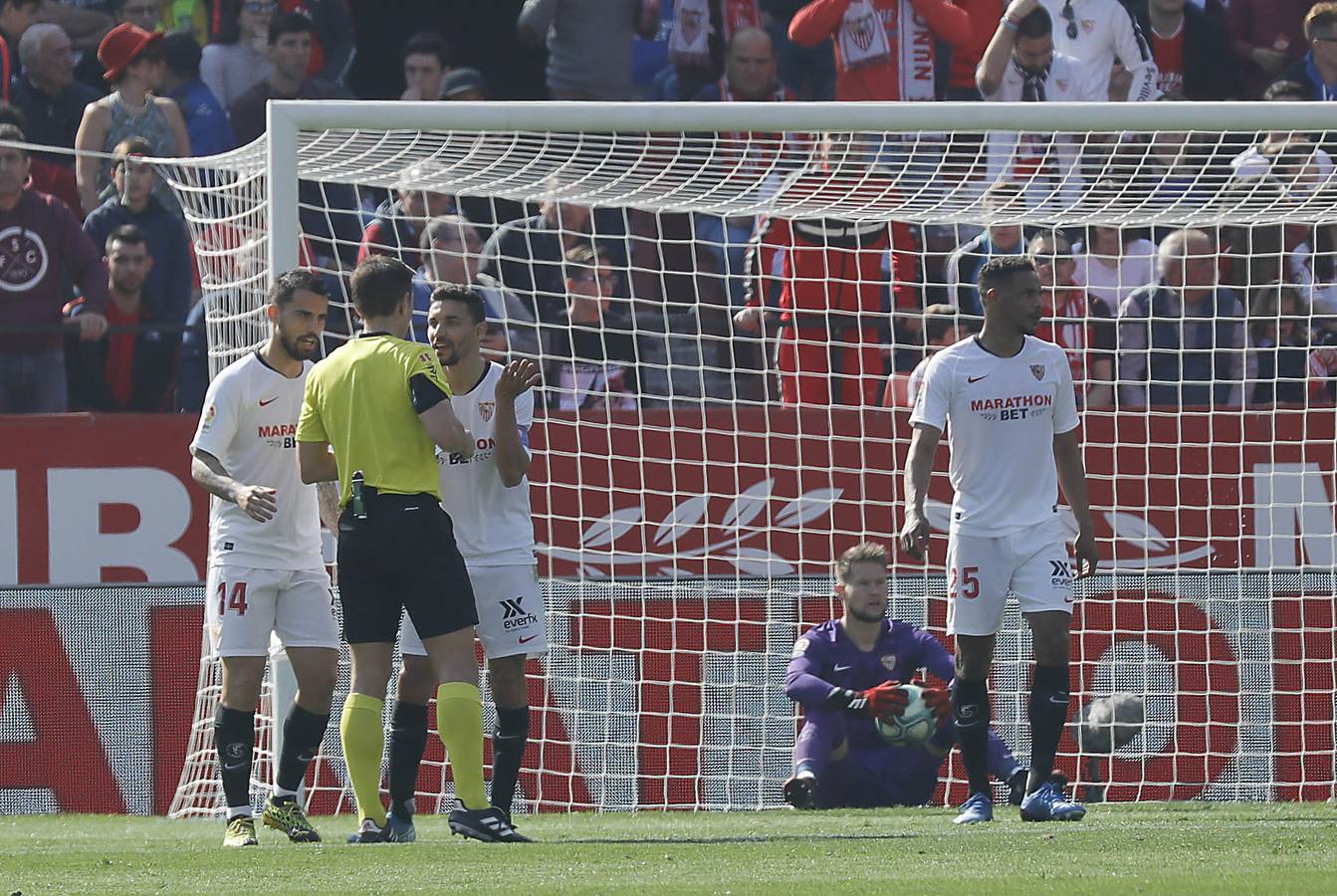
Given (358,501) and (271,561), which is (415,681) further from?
(358,501)

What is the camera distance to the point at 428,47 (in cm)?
1306

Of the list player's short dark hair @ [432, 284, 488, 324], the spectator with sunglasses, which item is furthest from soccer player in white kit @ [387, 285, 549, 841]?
the spectator with sunglasses

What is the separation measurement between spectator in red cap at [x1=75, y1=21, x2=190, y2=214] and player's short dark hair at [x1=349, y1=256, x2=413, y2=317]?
215 inches

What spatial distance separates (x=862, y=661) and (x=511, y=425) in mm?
2585

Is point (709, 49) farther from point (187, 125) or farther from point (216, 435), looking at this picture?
point (216, 435)

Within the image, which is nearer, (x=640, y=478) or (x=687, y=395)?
(x=640, y=478)

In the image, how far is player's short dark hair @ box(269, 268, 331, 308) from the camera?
691 centimetres

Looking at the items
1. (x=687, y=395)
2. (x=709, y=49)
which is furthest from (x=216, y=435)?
(x=709, y=49)

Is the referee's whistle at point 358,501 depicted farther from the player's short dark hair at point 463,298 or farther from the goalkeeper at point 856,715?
the goalkeeper at point 856,715

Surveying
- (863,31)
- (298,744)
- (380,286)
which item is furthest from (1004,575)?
(863,31)

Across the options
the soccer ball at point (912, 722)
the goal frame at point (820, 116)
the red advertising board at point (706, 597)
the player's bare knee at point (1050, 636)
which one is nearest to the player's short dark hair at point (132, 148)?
the red advertising board at point (706, 597)

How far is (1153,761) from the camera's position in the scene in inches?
368

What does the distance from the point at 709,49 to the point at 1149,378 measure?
442 cm

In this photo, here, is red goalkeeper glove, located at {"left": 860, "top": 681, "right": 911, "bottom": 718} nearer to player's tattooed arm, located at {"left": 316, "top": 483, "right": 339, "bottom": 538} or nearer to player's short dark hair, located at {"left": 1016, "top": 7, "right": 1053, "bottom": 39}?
player's tattooed arm, located at {"left": 316, "top": 483, "right": 339, "bottom": 538}
